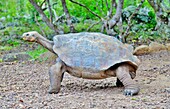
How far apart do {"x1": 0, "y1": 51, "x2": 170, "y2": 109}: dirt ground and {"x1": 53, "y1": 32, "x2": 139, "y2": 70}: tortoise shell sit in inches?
16.7

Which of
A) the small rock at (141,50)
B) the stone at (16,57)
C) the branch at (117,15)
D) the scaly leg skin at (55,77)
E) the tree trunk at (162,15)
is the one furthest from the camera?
the tree trunk at (162,15)

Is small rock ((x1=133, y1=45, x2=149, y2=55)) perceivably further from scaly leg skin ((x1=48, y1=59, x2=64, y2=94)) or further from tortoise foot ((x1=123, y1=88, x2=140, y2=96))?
tortoise foot ((x1=123, y1=88, x2=140, y2=96))

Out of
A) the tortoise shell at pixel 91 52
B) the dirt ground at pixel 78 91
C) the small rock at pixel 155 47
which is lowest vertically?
the small rock at pixel 155 47

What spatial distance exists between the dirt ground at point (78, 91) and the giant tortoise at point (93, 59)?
0.77ft

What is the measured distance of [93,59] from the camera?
5734mm

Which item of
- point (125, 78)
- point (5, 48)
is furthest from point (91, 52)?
point (5, 48)

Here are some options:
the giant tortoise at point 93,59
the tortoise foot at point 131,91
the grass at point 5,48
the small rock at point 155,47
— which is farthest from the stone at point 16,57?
the tortoise foot at point 131,91

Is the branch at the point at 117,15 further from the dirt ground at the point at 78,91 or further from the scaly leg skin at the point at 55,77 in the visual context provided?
the scaly leg skin at the point at 55,77

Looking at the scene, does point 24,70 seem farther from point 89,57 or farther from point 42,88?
point 89,57

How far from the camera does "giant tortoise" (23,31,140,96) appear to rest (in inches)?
225

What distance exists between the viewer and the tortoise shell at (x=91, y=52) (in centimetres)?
572

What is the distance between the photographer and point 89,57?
575cm

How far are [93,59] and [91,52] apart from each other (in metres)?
0.11

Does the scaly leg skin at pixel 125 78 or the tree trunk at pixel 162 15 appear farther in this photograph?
the tree trunk at pixel 162 15
